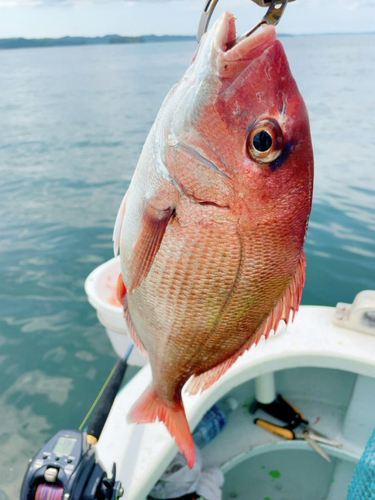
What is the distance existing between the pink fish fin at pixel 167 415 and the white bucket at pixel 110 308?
5.76 ft

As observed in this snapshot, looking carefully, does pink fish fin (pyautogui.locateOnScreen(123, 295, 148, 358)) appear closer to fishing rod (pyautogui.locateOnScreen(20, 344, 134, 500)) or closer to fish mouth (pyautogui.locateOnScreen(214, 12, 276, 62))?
fishing rod (pyautogui.locateOnScreen(20, 344, 134, 500))

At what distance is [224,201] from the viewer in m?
1.03

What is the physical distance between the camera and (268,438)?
2684 millimetres

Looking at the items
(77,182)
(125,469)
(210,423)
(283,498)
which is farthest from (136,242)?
(77,182)

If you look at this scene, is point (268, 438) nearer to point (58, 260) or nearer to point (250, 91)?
point (250, 91)

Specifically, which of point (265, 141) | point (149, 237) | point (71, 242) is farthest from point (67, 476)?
point (71, 242)

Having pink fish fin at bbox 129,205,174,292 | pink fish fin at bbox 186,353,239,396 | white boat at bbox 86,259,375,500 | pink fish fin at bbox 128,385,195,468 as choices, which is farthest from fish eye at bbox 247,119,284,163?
white boat at bbox 86,259,375,500

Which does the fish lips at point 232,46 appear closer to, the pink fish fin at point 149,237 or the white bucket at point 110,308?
the pink fish fin at point 149,237

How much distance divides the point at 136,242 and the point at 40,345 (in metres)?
Answer: 4.13

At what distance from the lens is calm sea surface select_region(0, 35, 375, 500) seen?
4105 millimetres

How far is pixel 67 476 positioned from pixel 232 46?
4.81ft

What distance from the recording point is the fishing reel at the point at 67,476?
143 cm

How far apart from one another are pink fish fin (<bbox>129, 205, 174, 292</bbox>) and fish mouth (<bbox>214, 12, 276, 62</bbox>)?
15.5 inches

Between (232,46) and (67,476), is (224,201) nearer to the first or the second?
(232,46)
